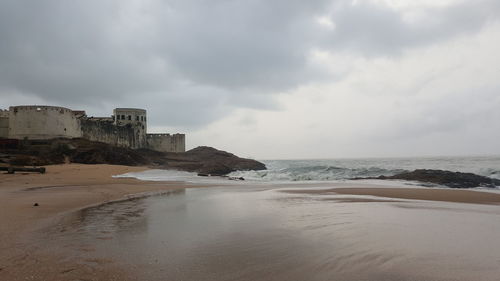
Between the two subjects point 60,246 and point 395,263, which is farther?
Result: point 60,246

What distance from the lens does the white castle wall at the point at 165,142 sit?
51844 millimetres

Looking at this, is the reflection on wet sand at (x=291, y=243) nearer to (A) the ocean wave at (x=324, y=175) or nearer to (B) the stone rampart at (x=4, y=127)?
(A) the ocean wave at (x=324, y=175)

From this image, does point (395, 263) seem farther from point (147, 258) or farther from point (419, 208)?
point (419, 208)

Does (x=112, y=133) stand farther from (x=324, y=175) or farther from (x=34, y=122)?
(x=324, y=175)

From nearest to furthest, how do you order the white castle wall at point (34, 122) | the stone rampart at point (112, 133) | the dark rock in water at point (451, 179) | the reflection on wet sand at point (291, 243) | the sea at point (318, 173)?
the reflection on wet sand at point (291, 243)
the dark rock in water at point (451, 179)
the sea at point (318, 173)
the white castle wall at point (34, 122)
the stone rampart at point (112, 133)

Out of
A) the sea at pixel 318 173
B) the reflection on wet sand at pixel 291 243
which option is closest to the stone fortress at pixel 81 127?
the sea at pixel 318 173

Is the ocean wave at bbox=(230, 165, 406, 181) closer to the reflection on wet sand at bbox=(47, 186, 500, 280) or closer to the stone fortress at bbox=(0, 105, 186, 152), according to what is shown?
the reflection on wet sand at bbox=(47, 186, 500, 280)

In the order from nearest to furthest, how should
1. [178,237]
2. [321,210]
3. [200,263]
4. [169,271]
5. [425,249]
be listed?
[169,271] → [200,263] → [425,249] → [178,237] → [321,210]

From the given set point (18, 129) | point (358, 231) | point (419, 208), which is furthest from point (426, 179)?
point (18, 129)

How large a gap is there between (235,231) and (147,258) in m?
1.61

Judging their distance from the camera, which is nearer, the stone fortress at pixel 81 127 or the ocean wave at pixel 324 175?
the ocean wave at pixel 324 175

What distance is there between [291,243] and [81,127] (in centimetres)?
4075

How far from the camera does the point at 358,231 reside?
469 cm

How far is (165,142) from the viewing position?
173 ft
